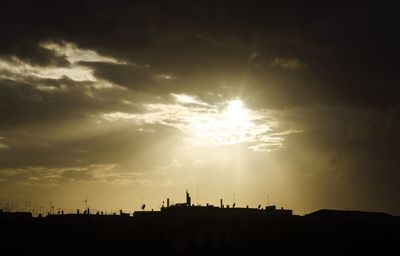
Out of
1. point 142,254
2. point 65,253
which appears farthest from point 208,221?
point 65,253

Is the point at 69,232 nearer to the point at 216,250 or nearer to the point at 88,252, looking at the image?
the point at 88,252

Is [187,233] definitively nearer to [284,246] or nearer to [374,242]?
[284,246]

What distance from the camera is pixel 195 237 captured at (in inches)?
4001

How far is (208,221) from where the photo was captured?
11512cm

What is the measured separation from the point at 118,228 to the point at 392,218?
2926 inches

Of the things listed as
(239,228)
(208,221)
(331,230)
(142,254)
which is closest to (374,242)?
(331,230)

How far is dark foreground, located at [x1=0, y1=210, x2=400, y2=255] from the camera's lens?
93438mm

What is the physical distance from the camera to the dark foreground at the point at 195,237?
9344 centimetres

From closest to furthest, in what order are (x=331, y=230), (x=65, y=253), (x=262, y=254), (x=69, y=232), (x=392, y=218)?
(x=65, y=253) → (x=262, y=254) → (x=69, y=232) → (x=331, y=230) → (x=392, y=218)

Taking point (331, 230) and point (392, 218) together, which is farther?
point (392, 218)

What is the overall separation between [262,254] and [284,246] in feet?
20.9

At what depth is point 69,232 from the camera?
102m

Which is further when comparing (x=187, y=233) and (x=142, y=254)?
(x=187, y=233)

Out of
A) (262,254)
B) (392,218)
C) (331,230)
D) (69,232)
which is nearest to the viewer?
(262,254)
